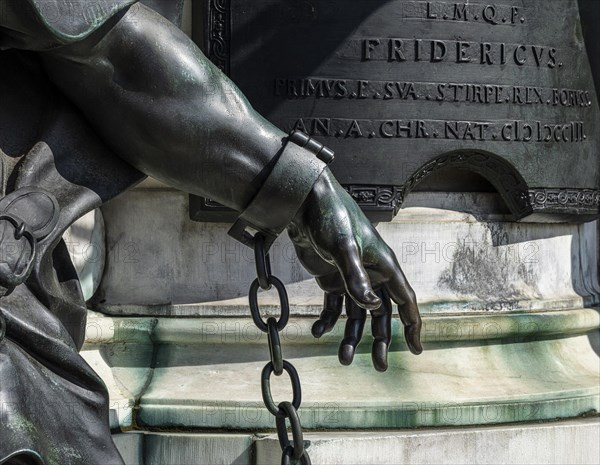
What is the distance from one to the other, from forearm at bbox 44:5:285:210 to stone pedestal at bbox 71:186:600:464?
4.21ft

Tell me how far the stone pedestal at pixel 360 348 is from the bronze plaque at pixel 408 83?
0.17 metres

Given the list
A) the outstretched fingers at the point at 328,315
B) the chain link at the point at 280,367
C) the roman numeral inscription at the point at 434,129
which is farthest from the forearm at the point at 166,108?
the roman numeral inscription at the point at 434,129

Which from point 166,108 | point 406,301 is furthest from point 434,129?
Answer: point 166,108

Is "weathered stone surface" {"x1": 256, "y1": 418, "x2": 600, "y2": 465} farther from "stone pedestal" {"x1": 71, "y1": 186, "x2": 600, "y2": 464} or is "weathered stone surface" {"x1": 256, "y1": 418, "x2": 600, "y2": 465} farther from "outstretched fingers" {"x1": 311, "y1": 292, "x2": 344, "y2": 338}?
"outstretched fingers" {"x1": 311, "y1": 292, "x2": 344, "y2": 338}

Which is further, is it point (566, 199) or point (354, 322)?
point (566, 199)

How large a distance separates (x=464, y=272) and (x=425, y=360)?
1.19ft

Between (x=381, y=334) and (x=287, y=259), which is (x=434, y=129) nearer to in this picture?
(x=287, y=259)

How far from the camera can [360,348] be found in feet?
13.7

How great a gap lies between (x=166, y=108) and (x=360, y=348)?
1707 millimetres

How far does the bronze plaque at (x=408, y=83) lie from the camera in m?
4.13

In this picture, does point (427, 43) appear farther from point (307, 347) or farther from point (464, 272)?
point (307, 347)

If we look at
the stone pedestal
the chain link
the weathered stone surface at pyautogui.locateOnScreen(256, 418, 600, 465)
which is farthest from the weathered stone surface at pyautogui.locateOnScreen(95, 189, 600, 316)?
the chain link

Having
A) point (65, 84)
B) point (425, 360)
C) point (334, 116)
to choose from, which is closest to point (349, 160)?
point (334, 116)

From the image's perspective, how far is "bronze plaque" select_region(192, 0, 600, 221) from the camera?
4133mm
